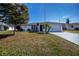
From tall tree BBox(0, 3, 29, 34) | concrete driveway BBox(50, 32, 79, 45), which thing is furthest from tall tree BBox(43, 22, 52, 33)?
tall tree BBox(0, 3, 29, 34)

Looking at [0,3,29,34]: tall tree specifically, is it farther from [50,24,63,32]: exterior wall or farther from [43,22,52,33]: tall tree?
[50,24,63,32]: exterior wall

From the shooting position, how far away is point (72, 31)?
6.21m

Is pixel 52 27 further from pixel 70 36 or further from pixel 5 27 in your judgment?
pixel 5 27

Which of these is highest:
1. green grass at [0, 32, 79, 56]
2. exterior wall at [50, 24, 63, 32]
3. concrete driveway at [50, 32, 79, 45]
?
exterior wall at [50, 24, 63, 32]

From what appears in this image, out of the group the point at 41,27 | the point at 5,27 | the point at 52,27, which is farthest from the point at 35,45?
the point at 5,27

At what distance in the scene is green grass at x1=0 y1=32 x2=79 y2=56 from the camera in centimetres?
610

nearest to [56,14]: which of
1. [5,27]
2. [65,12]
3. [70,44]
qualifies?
[65,12]

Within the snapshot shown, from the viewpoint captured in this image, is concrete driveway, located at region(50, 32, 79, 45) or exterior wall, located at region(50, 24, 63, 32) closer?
concrete driveway, located at region(50, 32, 79, 45)

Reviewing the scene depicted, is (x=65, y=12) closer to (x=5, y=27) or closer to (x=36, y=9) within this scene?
(x=36, y=9)

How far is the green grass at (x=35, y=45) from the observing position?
6.10m

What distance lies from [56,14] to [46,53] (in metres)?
0.89

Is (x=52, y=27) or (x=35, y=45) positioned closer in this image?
(x=35, y=45)

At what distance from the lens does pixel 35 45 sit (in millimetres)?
6180

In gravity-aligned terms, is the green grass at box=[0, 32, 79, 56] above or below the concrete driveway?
below
